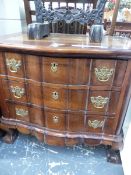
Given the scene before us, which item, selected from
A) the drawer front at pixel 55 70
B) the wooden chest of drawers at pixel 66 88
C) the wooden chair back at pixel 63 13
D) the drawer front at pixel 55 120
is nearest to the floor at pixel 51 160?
the wooden chest of drawers at pixel 66 88

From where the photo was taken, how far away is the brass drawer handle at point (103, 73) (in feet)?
2.72

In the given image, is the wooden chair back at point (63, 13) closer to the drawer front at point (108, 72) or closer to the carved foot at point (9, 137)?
the drawer front at point (108, 72)

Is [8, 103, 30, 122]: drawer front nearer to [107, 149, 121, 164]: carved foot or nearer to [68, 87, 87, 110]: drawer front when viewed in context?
[68, 87, 87, 110]: drawer front

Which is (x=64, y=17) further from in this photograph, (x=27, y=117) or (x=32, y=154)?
(x=32, y=154)

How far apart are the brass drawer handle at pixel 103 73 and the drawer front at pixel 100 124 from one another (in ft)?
0.85

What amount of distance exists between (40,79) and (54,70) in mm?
102

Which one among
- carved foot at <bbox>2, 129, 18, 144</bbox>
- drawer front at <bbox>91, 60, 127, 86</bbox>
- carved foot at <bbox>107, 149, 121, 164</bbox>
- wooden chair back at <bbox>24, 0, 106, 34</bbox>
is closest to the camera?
drawer front at <bbox>91, 60, 127, 86</bbox>

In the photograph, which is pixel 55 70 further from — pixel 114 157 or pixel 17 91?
pixel 114 157

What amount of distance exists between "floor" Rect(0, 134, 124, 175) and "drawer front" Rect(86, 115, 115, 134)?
285 mm

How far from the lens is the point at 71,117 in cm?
101

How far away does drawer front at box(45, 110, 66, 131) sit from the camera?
1011 millimetres

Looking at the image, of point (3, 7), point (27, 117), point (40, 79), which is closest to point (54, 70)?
point (40, 79)

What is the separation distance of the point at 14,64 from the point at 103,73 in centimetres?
48

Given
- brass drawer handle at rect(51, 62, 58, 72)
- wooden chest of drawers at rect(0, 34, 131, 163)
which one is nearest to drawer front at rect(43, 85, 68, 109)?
wooden chest of drawers at rect(0, 34, 131, 163)
